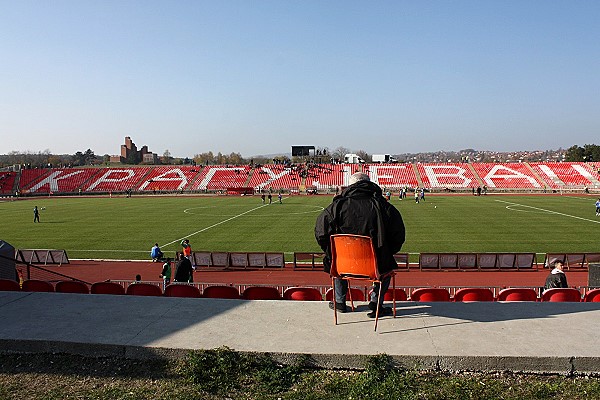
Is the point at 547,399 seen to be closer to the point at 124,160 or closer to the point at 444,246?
the point at 444,246

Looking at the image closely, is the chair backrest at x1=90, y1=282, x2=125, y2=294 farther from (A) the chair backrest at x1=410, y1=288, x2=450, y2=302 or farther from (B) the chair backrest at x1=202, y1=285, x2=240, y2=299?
(A) the chair backrest at x1=410, y1=288, x2=450, y2=302

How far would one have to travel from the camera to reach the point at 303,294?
9891mm

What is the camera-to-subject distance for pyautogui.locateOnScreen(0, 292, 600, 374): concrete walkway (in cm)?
524

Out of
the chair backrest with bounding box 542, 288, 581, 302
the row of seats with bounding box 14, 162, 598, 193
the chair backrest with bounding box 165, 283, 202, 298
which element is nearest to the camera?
the chair backrest with bounding box 542, 288, 581, 302

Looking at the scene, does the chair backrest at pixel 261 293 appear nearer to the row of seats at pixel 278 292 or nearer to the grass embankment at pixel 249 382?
the row of seats at pixel 278 292

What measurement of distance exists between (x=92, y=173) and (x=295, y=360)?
91581mm

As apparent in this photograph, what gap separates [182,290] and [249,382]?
4568 mm

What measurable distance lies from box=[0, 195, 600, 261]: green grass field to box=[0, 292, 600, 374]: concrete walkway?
61.3ft

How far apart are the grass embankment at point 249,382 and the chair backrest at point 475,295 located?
5.32 m

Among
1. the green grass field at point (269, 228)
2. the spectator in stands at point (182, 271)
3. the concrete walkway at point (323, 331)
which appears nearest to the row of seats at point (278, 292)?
the concrete walkway at point (323, 331)

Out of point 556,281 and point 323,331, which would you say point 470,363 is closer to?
point 323,331

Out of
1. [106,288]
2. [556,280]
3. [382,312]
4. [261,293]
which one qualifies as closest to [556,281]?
[556,280]

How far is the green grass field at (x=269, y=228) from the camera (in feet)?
88.4

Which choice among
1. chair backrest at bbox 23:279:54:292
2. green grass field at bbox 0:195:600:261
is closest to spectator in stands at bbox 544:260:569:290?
chair backrest at bbox 23:279:54:292
